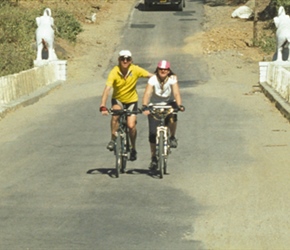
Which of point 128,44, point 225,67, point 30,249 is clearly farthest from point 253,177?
point 128,44

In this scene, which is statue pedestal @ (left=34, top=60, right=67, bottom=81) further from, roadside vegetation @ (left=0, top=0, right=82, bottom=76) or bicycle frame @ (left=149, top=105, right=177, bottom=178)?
bicycle frame @ (left=149, top=105, right=177, bottom=178)

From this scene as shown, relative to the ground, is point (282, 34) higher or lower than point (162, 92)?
lower

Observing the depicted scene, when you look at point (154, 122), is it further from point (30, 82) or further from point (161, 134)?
point (30, 82)

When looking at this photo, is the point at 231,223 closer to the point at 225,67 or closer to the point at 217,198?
the point at 217,198

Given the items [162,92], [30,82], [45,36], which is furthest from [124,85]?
[45,36]

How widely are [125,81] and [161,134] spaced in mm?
995

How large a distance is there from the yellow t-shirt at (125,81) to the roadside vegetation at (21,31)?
58.3 ft

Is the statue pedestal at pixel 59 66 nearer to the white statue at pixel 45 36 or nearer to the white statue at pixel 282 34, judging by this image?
the white statue at pixel 45 36

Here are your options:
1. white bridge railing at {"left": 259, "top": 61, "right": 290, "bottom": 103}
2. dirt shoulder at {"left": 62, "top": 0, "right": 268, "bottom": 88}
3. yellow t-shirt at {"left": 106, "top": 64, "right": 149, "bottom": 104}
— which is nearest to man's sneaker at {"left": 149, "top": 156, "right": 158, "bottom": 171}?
yellow t-shirt at {"left": 106, "top": 64, "right": 149, "bottom": 104}

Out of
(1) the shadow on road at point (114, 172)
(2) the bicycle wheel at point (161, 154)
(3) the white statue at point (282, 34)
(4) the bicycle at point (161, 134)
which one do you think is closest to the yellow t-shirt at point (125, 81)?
(4) the bicycle at point (161, 134)

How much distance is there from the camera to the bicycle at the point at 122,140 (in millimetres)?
12617

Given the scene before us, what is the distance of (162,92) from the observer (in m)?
12.7

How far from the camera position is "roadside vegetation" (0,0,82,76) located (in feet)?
108

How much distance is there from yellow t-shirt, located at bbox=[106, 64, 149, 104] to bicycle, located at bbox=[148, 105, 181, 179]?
558mm
